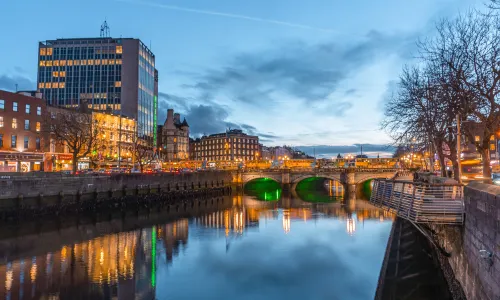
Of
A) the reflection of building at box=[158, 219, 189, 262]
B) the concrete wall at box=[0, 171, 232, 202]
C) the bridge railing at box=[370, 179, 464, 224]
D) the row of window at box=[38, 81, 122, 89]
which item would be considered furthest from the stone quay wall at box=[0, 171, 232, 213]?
the row of window at box=[38, 81, 122, 89]

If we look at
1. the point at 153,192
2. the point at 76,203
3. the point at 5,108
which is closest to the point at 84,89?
the point at 5,108

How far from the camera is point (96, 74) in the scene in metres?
129

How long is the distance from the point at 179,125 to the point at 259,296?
159 m

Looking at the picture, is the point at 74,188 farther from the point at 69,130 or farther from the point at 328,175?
the point at 328,175

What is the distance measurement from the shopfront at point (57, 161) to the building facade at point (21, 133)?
11.8 feet

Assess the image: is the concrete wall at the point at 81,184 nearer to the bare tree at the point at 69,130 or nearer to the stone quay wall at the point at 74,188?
the stone quay wall at the point at 74,188

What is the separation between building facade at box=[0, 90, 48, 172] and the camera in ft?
204

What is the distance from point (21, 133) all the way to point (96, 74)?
6892cm

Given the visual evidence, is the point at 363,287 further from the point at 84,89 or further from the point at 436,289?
the point at 84,89

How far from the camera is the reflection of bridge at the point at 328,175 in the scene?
85.6 meters

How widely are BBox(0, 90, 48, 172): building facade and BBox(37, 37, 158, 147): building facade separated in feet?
183

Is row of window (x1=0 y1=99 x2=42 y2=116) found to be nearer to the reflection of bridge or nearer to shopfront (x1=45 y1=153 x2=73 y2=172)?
shopfront (x1=45 y1=153 x2=73 y2=172)

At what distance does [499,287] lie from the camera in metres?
10.3

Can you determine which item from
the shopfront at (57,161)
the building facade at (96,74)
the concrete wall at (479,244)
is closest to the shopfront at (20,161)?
the shopfront at (57,161)
